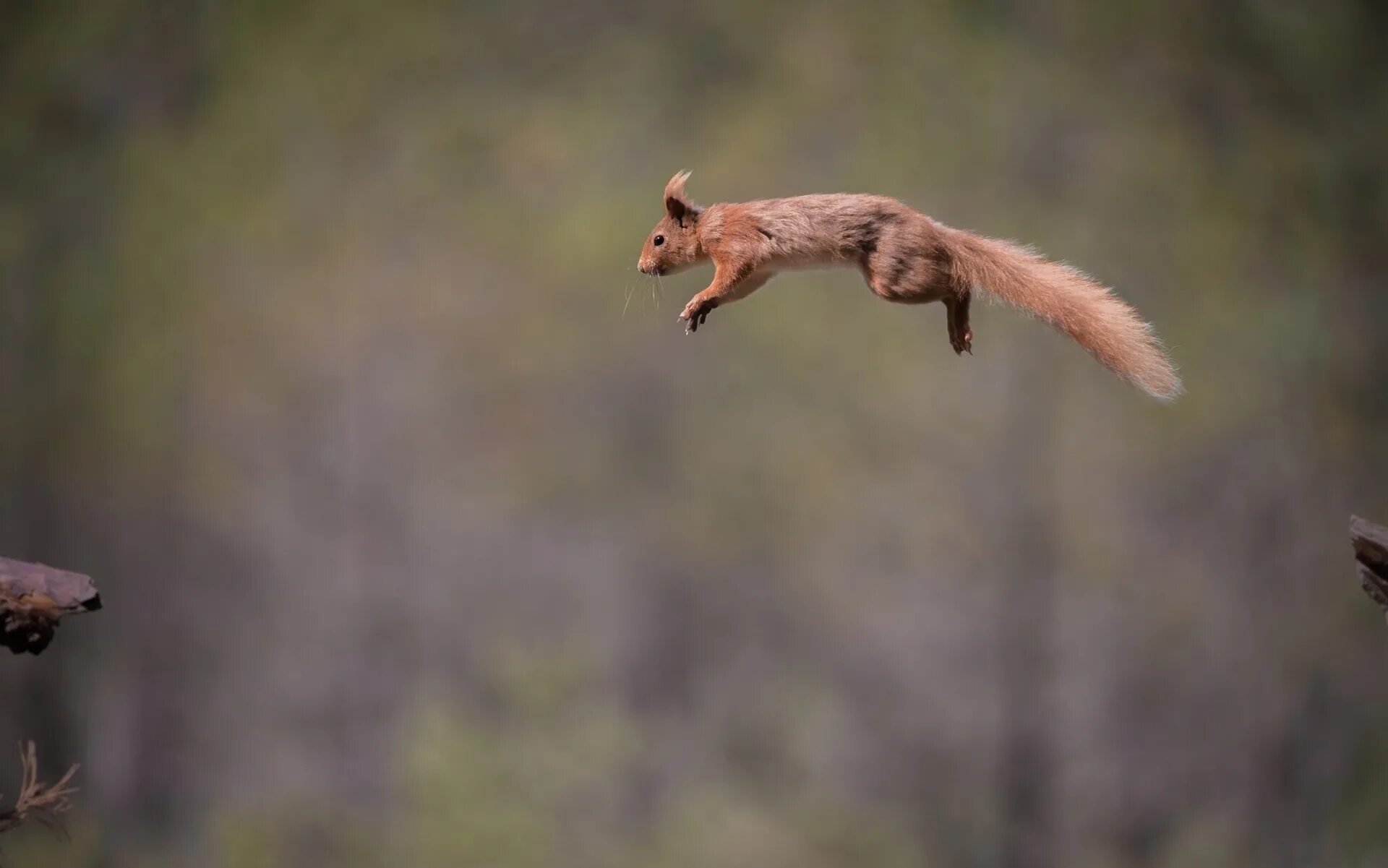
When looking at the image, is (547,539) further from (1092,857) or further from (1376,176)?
(1376,176)

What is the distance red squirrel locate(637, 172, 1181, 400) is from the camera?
2.46m

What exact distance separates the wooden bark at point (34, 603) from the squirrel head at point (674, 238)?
136 cm

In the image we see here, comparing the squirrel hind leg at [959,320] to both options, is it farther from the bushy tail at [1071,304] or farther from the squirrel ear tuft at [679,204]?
the squirrel ear tuft at [679,204]

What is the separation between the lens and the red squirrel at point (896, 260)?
246 cm

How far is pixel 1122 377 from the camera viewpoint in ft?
7.80

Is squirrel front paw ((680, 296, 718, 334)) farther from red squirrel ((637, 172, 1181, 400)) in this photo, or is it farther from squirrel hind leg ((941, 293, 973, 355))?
squirrel hind leg ((941, 293, 973, 355))

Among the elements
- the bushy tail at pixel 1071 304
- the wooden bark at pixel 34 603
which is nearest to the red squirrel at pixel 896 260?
the bushy tail at pixel 1071 304

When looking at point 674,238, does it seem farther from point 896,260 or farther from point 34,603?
point 34,603

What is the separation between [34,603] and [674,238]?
59.8 inches

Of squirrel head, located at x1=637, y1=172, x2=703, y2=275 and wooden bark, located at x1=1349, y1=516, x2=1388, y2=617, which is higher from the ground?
squirrel head, located at x1=637, y1=172, x2=703, y2=275

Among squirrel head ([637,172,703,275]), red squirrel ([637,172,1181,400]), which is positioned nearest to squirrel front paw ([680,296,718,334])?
red squirrel ([637,172,1181,400])

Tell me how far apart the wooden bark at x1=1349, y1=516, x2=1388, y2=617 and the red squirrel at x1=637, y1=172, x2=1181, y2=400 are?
2.06 feet

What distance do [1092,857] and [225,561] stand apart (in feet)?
12.5

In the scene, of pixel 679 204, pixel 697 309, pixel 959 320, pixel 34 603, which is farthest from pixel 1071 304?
pixel 34 603
